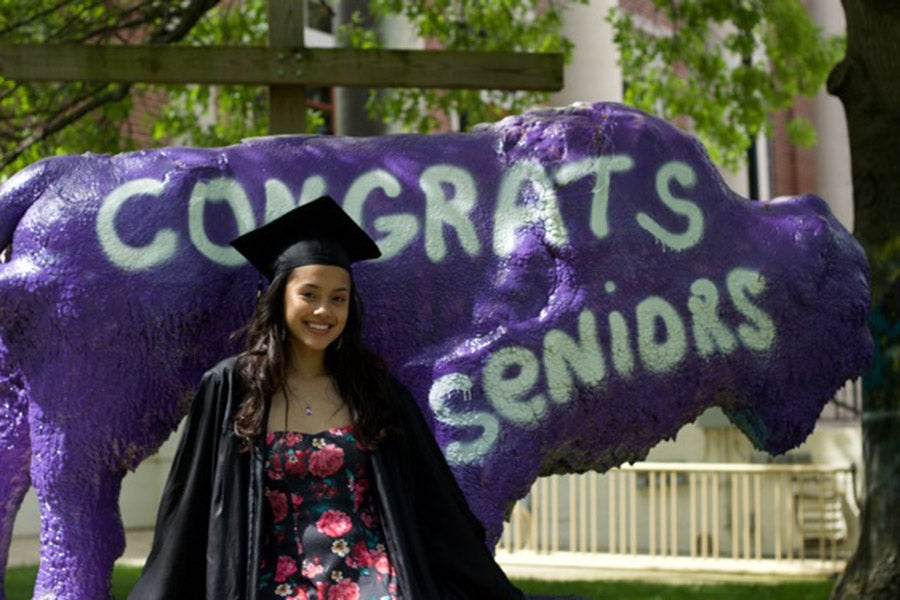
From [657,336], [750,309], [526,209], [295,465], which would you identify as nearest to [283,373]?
[295,465]

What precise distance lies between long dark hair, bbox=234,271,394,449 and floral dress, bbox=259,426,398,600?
0.22ft

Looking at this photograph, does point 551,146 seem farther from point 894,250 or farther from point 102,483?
point 894,250

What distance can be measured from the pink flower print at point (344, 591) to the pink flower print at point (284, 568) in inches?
4.3

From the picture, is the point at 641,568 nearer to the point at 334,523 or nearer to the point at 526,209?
the point at 526,209

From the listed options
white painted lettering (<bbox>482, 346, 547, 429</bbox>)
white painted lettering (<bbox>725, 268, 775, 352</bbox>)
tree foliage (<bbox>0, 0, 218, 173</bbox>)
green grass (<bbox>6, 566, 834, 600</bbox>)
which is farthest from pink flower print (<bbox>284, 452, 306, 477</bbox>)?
tree foliage (<bbox>0, 0, 218, 173</bbox>)

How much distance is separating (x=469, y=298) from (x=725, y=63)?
8503 millimetres

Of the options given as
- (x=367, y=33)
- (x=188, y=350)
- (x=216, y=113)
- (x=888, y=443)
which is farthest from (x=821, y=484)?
(x=188, y=350)

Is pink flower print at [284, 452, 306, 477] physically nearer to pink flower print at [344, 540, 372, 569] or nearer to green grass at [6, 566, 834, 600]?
pink flower print at [344, 540, 372, 569]

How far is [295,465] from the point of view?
3344mm

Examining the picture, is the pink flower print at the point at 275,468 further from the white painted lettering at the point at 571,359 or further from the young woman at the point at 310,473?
the white painted lettering at the point at 571,359

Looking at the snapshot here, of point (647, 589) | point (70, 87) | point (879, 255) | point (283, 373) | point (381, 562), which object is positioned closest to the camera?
point (381, 562)

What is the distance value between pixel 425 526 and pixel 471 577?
0.56 feet

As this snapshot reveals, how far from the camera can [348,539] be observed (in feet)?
10.9

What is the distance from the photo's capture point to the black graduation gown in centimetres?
324
